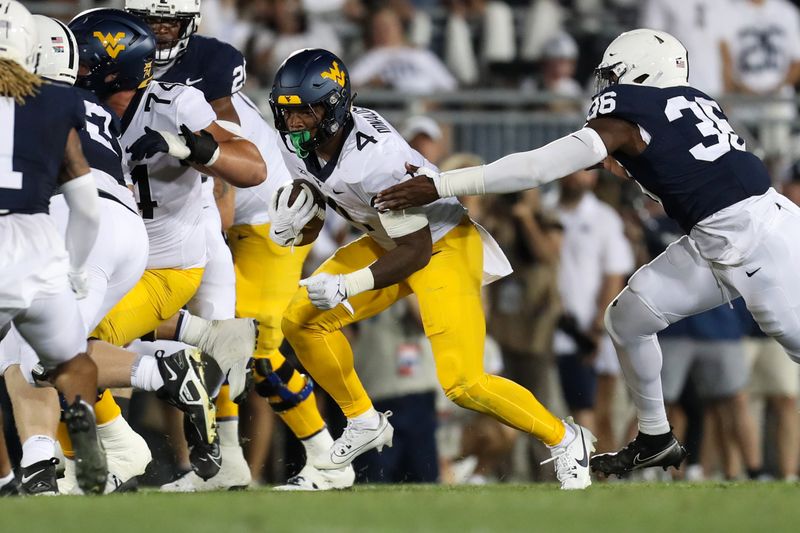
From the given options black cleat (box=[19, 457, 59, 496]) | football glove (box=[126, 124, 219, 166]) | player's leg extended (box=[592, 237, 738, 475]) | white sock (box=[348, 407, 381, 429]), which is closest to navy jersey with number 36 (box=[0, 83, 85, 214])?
football glove (box=[126, 124, 219, 166])

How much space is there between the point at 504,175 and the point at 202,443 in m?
1.83

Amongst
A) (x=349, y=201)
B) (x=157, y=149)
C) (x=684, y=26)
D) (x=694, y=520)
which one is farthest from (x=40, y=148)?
(x=684, y=26)

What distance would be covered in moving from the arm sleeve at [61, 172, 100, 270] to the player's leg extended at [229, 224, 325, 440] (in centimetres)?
186

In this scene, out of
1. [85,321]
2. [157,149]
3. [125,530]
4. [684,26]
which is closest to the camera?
[125,530]

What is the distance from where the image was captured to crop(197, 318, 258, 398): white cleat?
6.85 meters

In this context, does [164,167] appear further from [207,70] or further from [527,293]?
[527,293]

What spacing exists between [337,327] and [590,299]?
3346 mm

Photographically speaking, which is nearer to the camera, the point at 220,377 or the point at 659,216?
the point at 220,377

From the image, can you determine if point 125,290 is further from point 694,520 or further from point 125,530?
point 694,520

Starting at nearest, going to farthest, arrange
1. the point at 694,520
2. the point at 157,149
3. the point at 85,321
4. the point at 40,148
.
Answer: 1. the point at 694,520
2. the point at 40,148
3. the point at 85,321
4. the point at 157,149

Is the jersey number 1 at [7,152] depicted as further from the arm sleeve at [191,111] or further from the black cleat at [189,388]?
the arm sleeve at [191,111]

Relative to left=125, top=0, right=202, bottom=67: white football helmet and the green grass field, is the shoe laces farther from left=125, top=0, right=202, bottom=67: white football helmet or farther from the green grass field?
left=125, top=0, right=202, bottom=67: white football helmet

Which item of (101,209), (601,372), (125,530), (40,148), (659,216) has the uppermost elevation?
(40,148)

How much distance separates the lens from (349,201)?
6.50m
